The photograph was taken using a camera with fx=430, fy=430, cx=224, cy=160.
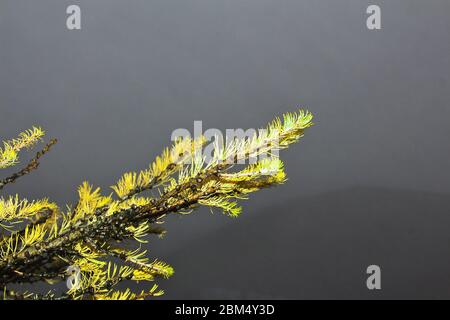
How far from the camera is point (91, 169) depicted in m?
4.57

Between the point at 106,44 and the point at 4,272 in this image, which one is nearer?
the point at 4,272

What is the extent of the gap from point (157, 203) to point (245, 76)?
3.64 m

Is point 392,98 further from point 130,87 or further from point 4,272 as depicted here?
point 4,272

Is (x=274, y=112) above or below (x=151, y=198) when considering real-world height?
above

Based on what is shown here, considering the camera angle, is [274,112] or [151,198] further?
[274,112]

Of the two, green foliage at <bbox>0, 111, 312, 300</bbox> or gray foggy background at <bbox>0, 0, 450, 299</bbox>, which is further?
gray foggy background at <bbox>0, 0, 450, 299</bbox>

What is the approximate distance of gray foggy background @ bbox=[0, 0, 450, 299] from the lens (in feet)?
12.5

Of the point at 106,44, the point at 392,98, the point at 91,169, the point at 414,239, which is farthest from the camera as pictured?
the point at 414,239

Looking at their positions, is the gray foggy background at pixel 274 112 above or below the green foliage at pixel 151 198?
above

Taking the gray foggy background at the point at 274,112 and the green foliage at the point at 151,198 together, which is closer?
the green foliage at the point at 151,198

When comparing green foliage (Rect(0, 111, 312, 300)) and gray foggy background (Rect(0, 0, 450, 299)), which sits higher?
gray foggy background (Rect(0, 0, 450, 299))

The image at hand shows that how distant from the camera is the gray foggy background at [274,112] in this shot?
12.5 feet

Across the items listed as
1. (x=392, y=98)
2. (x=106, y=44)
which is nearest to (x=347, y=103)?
(x=392, y=98)

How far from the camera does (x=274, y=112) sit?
167 inches
